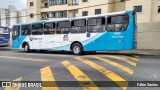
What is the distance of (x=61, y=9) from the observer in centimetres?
4972

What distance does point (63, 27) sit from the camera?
19031 mm

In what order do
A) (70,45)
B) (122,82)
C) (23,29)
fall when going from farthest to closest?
(23,29)
(70,45)
(122,82)

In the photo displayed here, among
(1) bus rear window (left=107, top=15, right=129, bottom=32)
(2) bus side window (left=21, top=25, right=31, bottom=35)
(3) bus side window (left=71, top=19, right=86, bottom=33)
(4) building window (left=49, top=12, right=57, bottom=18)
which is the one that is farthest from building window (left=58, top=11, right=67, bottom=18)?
(1) bus rear window (left=107, top=15, right=129, bottom=32)

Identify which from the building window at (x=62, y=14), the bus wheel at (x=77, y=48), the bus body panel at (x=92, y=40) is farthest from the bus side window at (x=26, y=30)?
the building window at (x=62, y=14)

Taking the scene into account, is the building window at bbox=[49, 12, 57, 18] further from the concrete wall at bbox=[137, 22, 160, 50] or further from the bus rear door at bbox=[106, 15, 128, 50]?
the bus rear door at bbox=[106, 15, 128, 50]

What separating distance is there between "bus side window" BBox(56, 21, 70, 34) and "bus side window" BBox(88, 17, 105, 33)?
82.9 inches

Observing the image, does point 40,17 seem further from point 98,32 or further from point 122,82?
point 122,82

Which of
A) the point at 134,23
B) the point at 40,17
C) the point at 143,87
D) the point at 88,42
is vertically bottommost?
the point at 143,87

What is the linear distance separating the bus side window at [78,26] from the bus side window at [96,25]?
1.77ft

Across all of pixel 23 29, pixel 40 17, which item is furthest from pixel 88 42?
pixel 40 17

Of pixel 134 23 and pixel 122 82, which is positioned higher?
pixel 134 23

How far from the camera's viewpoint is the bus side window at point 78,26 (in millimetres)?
17797

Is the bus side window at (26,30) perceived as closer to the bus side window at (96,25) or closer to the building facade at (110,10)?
the bus side window at (96,25)

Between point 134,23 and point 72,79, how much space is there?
8.56 m
